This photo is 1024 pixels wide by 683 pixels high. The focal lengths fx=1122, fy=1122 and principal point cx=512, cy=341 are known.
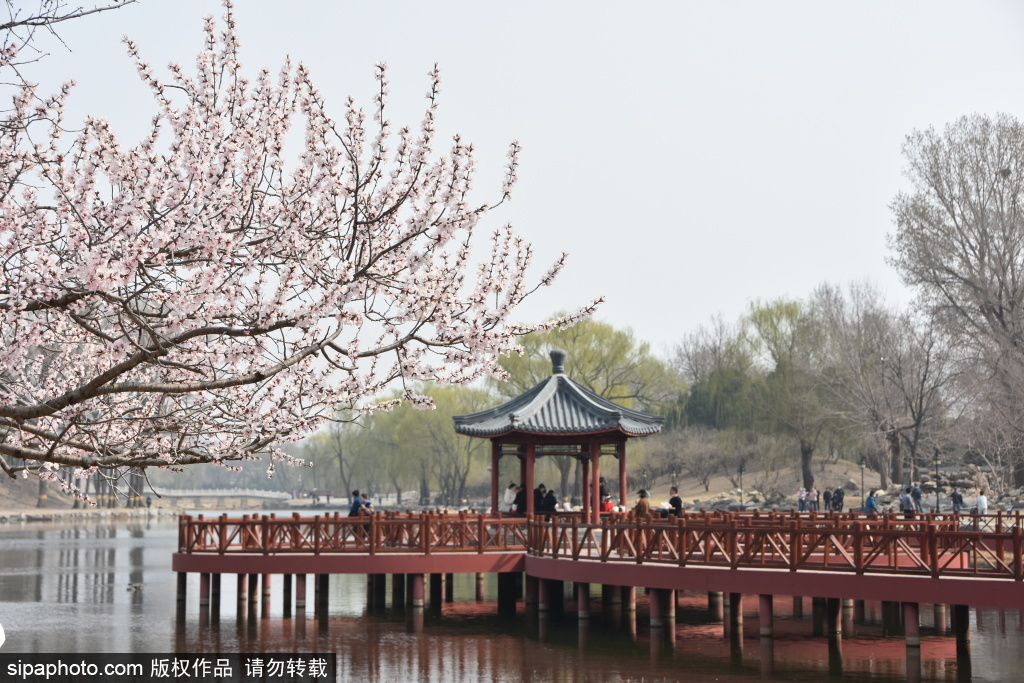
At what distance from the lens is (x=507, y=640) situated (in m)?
19.7

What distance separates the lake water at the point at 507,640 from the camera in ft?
53.8

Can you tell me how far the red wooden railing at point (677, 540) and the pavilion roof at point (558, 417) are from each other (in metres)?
1.96

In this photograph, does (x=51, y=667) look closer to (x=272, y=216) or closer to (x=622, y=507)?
(x=272, y=216)

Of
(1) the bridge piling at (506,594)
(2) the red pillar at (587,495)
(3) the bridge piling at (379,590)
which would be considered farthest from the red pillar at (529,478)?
(3) the bridge piling at (379,590)

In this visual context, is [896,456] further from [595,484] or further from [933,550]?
[933,550]

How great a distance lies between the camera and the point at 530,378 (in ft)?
186

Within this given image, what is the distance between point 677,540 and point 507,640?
3499 millimetres

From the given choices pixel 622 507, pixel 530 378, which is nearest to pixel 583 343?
pixel 530 378

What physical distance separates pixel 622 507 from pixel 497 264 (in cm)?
1649

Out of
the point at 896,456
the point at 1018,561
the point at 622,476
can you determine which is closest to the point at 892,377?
the point at 896,456

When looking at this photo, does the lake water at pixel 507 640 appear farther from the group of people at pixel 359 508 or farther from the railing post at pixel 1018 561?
the group of people at pixel 359 508

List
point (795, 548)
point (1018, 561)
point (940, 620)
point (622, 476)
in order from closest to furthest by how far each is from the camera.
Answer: point (1018, 561)
point (795, 548)
point (940, 620)
point (622, 476)

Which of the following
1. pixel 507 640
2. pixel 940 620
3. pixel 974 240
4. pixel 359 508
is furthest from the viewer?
pixel 974 240

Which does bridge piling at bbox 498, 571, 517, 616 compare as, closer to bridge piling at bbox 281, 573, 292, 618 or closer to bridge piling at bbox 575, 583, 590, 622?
bridge piling at bbox 575, 583, 590, 622
